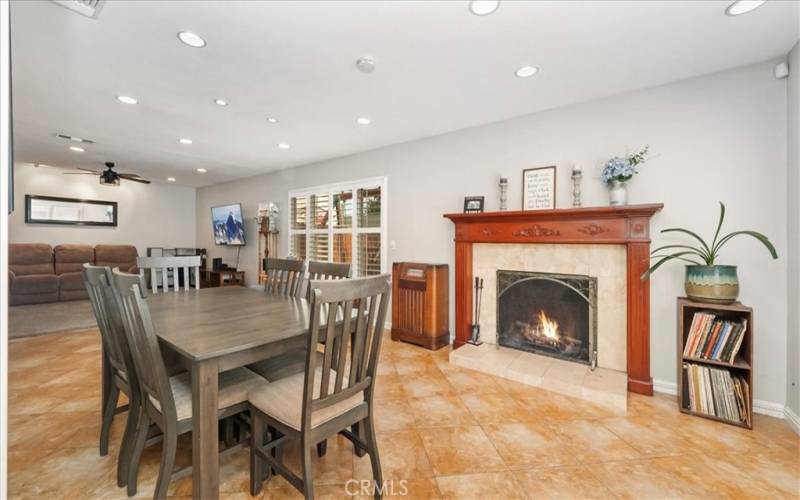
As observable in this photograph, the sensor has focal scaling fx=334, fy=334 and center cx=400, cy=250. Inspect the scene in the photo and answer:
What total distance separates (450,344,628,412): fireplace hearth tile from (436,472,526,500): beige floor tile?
3.06ft

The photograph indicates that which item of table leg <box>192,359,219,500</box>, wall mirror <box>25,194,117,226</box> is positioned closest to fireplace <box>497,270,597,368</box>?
table leg <box>192,359,219,500</box>

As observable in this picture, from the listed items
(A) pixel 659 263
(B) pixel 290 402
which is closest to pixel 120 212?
(B) pixel 290 402

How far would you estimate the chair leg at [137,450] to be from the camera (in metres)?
1.49

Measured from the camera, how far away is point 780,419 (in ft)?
7.23

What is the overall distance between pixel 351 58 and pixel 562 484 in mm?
2743

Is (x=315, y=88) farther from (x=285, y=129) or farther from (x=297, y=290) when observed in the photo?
(x=297, y=290)

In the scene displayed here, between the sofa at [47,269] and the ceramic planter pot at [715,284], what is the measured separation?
7.90 m

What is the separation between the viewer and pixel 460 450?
1.90 metres

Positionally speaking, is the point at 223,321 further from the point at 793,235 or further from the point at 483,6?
the point at 793,235

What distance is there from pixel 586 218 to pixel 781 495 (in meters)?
1.87

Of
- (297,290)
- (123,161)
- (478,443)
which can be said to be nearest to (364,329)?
(478,443)

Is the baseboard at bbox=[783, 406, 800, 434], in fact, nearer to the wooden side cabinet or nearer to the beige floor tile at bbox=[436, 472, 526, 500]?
the beige floor tile at bbox=[436, 472, 526, 500]

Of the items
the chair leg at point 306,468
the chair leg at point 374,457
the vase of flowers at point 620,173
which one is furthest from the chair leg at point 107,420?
the vase of flowers at point 620,173

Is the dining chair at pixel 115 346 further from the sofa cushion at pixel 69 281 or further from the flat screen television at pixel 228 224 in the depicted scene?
the sofa cushion at pixel 69 281
